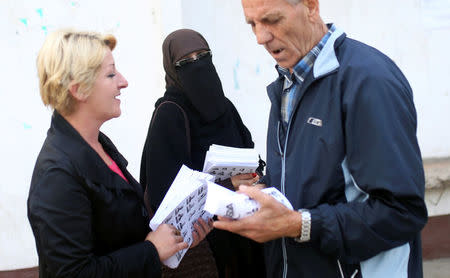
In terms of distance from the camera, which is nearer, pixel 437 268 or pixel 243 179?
pixel 243 179

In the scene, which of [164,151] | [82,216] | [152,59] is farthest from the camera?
[152,59]

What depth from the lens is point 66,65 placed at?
6.82ft

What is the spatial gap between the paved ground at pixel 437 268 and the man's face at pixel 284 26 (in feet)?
10.4

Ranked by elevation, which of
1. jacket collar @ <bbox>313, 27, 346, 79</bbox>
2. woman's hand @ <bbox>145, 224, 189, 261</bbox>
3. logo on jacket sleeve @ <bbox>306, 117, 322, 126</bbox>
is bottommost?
woman's hand @ <bbox>145, 224, 189, 261</bbox>

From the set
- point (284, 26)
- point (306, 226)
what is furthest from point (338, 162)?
point (284, 26)

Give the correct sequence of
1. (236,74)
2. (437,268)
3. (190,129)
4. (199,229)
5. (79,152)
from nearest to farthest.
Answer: (79,152)
(199,229)
(190,129)
(236,74)
(437,268)

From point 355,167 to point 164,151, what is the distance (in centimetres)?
141

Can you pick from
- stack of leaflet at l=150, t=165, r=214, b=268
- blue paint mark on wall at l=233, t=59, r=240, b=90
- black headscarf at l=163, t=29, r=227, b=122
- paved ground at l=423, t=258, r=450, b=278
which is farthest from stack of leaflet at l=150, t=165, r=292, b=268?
paved ground at l=423, t=258, r=450, b=278

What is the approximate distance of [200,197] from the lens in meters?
2.22

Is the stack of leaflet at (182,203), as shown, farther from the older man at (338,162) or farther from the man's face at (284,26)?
the man's face at (284,26)

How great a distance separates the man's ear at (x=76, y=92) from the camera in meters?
2.11

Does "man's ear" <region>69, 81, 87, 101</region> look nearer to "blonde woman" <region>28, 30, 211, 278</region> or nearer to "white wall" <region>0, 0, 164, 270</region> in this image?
"blonde woman" <region>28, 30, 211, 278</region>

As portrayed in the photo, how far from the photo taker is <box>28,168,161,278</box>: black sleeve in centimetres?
191

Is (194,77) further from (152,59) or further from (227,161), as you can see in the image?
(152,59)
